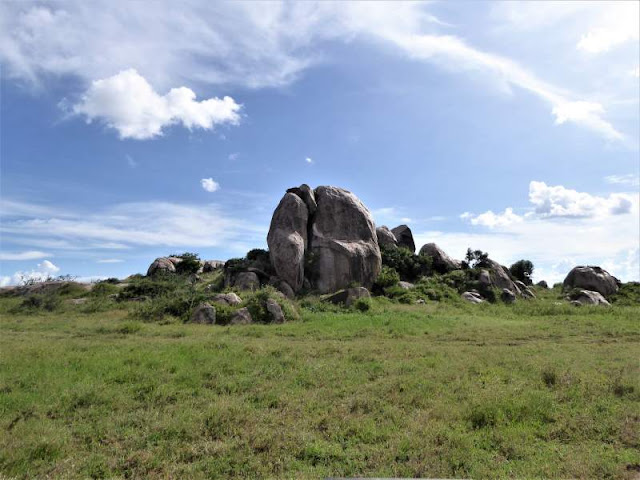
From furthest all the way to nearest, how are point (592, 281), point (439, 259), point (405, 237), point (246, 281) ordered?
point (405, 237) < point (439, 259) < point (592, 281) < point (246, 281)


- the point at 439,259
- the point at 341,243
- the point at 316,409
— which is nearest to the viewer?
the point at 316,409

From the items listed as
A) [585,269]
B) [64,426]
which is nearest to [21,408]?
[64,426]

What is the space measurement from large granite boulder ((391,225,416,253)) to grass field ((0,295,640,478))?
104 ft

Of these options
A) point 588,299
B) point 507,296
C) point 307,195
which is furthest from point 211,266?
point 588,299

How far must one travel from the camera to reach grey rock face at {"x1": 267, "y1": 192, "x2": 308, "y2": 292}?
32688 mm

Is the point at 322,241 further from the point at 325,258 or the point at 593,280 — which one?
the point at 593,280

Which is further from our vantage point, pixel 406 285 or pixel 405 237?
pixel 405 237

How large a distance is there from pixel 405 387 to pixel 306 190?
29.3 m

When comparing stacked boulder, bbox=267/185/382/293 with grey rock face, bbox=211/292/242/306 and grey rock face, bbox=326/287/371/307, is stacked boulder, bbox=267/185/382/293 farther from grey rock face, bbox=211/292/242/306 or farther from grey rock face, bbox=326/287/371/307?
grey rock face, bbox=211/292/242/306

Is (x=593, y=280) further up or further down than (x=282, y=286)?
further up

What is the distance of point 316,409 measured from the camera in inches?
328

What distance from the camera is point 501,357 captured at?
1302 centimetres

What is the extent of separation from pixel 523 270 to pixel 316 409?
44.2 metres

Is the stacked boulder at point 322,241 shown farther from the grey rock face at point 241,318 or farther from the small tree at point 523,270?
the small tree at point 523,270
